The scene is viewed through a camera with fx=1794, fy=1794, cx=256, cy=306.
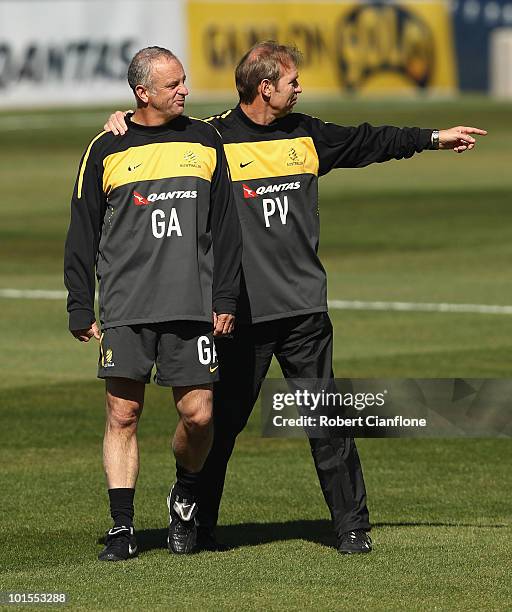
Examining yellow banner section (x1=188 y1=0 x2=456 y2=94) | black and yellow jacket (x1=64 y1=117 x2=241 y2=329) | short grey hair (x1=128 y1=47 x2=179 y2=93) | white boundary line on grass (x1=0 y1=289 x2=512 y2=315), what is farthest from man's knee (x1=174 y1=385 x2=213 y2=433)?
yellow banner section (x1=188 y1=0 x2=456 y2=94)

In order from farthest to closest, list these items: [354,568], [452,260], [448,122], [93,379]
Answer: [448,122]
[452,260]
[93,379]
[354,568]

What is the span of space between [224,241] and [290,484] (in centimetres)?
227

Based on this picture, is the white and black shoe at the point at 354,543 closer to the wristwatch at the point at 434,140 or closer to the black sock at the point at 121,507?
the black sock at the point at 121,507

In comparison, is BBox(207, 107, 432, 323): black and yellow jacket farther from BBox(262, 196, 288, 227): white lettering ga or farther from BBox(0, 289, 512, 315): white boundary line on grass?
BBox(0, 289, 512, 315): white boundary line on grass

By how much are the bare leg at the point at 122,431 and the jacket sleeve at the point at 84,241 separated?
0.32 m

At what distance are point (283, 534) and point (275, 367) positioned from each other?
530cm

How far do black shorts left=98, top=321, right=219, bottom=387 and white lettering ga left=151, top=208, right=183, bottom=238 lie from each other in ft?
1.29

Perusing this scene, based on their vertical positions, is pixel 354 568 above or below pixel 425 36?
above

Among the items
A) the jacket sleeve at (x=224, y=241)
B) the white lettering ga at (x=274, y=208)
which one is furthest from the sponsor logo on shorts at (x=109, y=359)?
the white lettering ga at (x=274, y=208)

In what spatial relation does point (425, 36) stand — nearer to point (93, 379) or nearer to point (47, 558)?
point (93, 379)

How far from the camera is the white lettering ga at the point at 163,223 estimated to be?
7.77 meters

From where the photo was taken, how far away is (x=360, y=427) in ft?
26.6

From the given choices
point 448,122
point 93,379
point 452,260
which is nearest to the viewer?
point 93,379

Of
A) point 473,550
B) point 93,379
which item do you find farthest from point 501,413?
point 93,379
